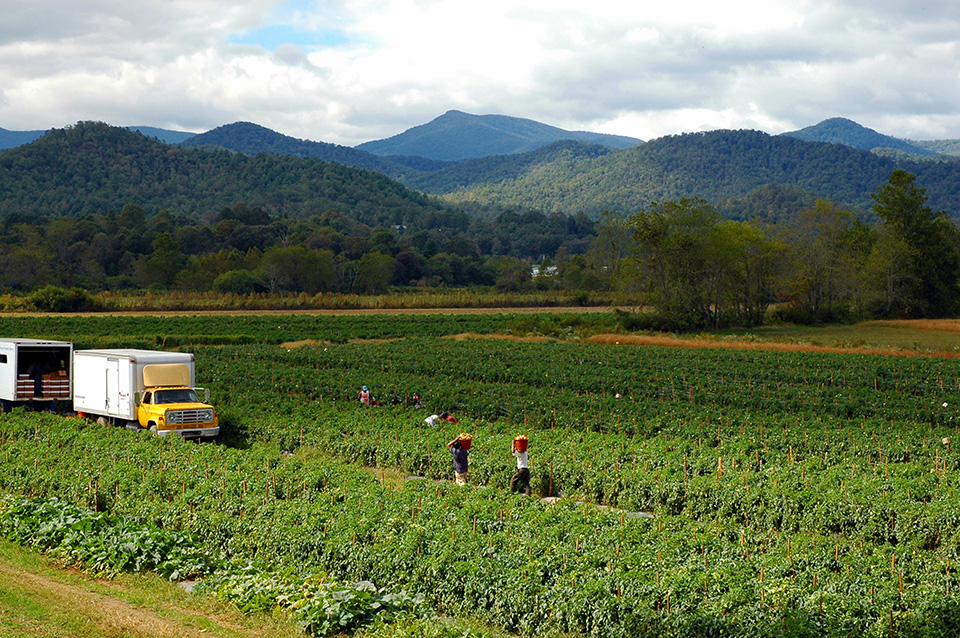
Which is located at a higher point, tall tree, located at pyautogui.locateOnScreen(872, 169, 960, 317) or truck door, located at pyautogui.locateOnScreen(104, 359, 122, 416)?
tall tree, located at pyautogui.locateOnScreen(872, 169, 960, 317)

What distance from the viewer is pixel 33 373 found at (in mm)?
30859

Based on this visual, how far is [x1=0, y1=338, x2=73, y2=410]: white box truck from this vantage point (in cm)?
3047

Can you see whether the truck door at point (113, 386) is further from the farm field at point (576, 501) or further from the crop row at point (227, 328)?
the crop row at point (227, 328)

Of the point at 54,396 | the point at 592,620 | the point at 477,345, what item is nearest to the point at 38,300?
the point at 477,345

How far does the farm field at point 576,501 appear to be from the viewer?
10875mm

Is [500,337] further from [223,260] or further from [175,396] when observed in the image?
[223,260]

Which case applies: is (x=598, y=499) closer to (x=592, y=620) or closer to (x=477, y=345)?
(x=592, y=620)

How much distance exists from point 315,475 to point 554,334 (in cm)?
5088

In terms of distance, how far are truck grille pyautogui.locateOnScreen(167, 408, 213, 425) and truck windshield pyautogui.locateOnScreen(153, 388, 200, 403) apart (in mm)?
852

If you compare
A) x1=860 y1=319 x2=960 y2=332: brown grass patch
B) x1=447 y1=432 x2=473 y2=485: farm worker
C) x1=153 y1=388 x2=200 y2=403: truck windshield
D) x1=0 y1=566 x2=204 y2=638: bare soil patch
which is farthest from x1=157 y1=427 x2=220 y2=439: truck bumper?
x1=860 y1=319 x2=960 y2=332: brown grass patch

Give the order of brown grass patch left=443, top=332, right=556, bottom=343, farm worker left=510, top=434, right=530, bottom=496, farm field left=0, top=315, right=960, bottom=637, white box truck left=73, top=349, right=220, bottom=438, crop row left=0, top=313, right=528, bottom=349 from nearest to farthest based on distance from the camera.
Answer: farm field left=0, top=315, right=960, bottom=637 → farm worker left=510, top=434, right=530, bottom=496 → white box truck left=73, top=349, right=220, bottom=438 → crop row left=0, top=313, right=528, bottom=349 → brown grass patch left=443, top=332, right=556, bottom=343

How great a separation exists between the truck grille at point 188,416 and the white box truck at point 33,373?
7.46 m

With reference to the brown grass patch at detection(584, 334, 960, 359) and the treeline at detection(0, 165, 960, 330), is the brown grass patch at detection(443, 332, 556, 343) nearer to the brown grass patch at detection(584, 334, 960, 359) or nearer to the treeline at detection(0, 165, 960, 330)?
the brown grass patch at detection(584, 334, 960, 359)

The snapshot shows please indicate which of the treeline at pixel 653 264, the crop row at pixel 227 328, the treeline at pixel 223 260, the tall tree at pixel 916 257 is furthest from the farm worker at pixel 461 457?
the treeline at pixel 223 260
